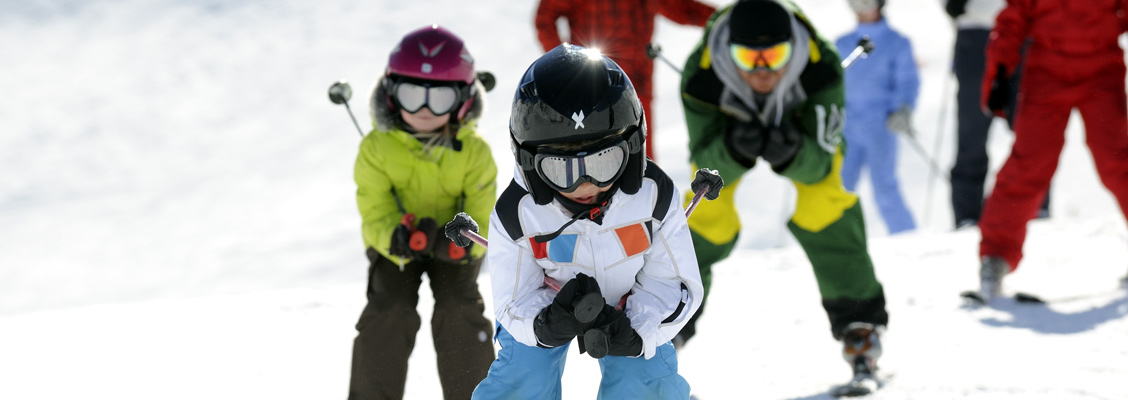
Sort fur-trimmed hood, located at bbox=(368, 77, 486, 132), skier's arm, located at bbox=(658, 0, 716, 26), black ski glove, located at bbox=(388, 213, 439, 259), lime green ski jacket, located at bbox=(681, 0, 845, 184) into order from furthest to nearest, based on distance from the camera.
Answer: skier's arm, located at bbox=(658, 0, 716, 26) < lime green ski jacket, located at bbox=(681, 0, 845, 184) < fur-trimmed hood, located at bbox=(368, 77, 486, 132) < black ski glove, located at bbox=(388, 213, 439, 259)

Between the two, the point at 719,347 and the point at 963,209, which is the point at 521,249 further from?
the point at 963,209

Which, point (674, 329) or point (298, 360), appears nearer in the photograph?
point (674, 329)

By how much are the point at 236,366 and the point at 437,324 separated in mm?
1427

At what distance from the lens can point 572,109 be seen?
2.47 m

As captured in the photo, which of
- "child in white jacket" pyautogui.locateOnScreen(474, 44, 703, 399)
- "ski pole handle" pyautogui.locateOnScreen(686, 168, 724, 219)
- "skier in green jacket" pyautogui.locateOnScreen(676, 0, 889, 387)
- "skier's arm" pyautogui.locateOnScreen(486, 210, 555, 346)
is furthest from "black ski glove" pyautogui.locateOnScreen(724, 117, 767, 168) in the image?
"skier's arm" pyautogui.locateOnScreen(486, 210, 555, 346)

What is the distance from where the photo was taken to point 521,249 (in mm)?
2650

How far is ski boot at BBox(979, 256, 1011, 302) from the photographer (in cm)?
494

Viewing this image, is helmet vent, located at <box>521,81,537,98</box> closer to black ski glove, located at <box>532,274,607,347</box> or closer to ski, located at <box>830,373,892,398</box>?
black ski glove, located at <box>532,274,607,347</box>

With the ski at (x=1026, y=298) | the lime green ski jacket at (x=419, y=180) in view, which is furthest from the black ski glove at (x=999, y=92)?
the lime green ski jacket at (x=419, y=180)

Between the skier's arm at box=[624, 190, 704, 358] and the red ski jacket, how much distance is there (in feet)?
8.85

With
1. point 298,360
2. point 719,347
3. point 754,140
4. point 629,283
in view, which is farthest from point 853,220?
point 298,360

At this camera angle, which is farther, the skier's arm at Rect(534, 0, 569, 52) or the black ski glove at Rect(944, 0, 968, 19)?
the black ski glove at Rect(944, 0, 968, 19)

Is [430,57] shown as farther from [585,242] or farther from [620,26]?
[620,26]

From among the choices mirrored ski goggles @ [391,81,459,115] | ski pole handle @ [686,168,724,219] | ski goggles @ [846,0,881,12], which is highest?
ski goggles @ [846,0,881,12]
